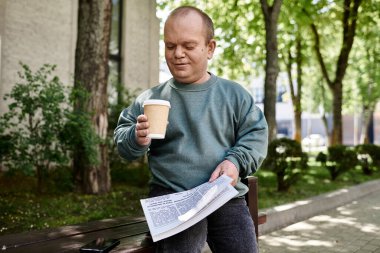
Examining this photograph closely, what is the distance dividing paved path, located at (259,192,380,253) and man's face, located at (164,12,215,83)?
3032mm

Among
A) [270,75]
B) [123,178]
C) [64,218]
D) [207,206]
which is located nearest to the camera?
[207,206]

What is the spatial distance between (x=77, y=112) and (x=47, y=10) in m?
5.80

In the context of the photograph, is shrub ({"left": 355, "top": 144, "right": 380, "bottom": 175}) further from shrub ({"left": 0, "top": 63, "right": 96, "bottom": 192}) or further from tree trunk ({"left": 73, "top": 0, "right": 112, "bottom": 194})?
shrub ({"left": 0, "top": 63, "right": 96, "bottom": 192})

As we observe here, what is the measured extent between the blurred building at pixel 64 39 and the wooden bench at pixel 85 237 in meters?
5.80

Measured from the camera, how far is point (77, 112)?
258 inches

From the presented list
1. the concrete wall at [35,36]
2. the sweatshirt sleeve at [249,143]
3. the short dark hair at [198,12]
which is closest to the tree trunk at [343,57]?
the concrete wall at [35,36]

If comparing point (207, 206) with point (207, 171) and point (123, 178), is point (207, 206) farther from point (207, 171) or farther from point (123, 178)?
point (123, 178)

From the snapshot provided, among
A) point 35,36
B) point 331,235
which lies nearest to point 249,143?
point 331,235

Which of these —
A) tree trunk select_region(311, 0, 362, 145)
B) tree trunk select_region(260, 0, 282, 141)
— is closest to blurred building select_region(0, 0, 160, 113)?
tree trunk select_region(260, 0, 282, 141)

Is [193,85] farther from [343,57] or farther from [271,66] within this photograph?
[343,57]

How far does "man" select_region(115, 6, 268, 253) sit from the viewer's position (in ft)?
7.52

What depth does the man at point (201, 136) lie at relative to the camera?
2.29m

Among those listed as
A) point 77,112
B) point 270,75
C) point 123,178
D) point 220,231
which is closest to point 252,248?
point 220,231

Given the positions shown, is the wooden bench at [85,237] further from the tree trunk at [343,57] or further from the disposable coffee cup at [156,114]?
the tree trunk at [343,57]
